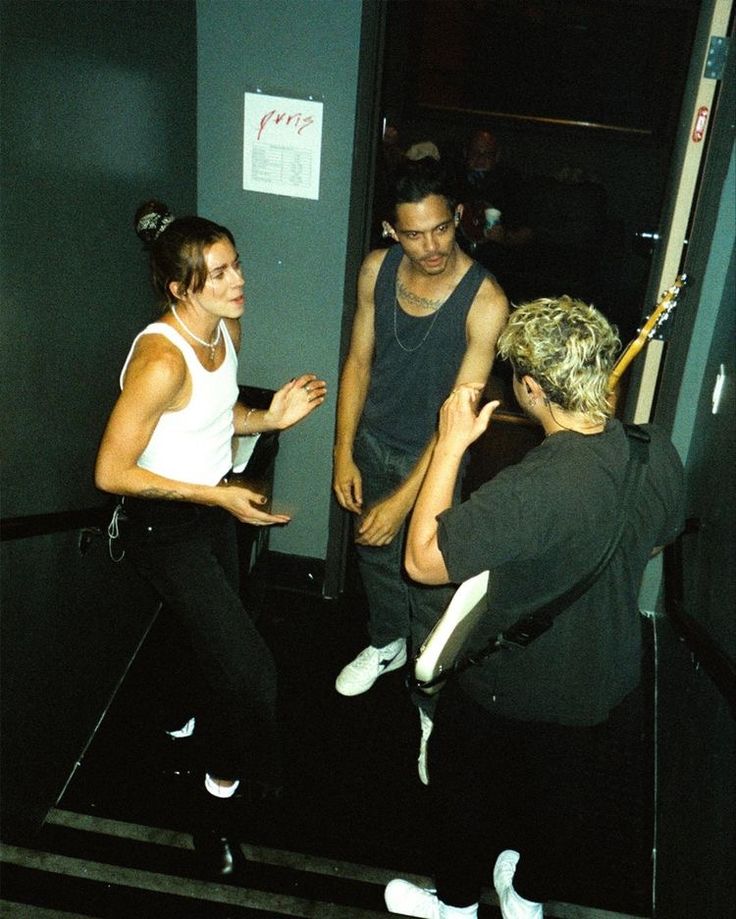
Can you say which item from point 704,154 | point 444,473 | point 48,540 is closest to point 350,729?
point 48,540

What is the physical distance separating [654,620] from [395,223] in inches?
77.6

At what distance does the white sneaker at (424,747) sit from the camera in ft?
8.99

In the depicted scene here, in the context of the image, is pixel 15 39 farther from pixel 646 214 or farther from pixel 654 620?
pixel 646 214

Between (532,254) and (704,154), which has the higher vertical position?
(704,154)

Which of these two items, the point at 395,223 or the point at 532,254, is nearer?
the point at 395,223

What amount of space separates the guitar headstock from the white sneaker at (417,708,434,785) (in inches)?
56.1

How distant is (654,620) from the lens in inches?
136

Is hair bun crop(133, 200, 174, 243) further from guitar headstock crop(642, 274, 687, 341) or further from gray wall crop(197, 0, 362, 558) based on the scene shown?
guitar headstock crop(642, 274, 687, 341)

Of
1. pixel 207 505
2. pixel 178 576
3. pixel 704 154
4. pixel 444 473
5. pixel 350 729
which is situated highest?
pixel 704 154

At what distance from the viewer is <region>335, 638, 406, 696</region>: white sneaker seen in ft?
10.1

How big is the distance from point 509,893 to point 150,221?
213 centimetres

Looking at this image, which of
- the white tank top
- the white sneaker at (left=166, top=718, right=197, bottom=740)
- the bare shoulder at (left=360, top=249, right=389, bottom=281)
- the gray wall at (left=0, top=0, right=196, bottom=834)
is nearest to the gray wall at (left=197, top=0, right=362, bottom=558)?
the gray wall at (left=0, top=0, right=196, bottom=834)

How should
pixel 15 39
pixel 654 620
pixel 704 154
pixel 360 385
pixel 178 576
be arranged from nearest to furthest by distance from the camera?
pixel 15 39 → pixel 178 576 → pixel 704 154 → pixel 360 385 → pixel 654 620

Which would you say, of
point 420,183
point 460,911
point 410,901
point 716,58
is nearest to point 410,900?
point 410,901
